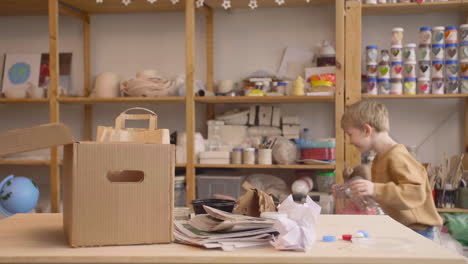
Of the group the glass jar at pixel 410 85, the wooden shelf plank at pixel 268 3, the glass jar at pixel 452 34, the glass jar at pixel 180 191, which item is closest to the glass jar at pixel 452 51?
the glass jar at pixel 452 34

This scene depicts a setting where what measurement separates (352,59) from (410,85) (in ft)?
1.22

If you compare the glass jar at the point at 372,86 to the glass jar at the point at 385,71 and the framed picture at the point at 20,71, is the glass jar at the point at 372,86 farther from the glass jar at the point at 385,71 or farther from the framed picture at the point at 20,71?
the framed picture at the point at 20,71

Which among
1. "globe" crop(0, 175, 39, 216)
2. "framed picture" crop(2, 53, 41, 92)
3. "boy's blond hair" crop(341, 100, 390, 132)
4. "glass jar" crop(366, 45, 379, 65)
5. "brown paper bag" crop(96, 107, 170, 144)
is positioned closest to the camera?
"brown paper bag" crop(96, 107, 170, 144)

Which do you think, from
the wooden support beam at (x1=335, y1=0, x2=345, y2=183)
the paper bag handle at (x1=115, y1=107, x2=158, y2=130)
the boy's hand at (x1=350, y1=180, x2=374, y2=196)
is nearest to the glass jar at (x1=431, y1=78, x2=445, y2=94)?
the wooden support beam at (x1=335, y1=0, x2=345, y2=183)

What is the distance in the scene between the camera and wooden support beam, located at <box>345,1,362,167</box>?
10.3 ft

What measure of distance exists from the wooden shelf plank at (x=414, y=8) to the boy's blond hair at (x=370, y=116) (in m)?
0.94

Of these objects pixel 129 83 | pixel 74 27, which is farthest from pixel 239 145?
pixel 74 27

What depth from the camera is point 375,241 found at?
1248mm

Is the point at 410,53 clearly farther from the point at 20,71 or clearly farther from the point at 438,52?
the point at 20,71

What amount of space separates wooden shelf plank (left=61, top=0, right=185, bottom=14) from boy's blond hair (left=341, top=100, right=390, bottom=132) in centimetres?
155

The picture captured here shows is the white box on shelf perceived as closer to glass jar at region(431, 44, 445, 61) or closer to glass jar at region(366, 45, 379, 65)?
glass jar at region(366, 45, 379, 65)

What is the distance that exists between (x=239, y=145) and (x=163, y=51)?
0.92 m

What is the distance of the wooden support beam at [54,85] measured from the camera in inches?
136

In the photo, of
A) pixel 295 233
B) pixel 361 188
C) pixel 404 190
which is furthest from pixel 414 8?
pixel 295 233
